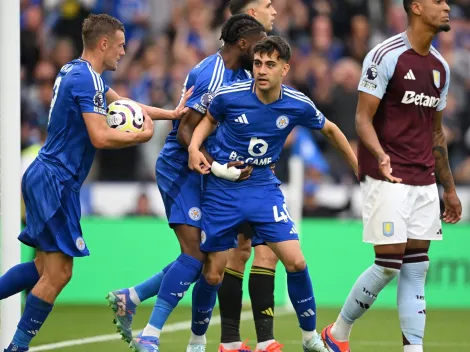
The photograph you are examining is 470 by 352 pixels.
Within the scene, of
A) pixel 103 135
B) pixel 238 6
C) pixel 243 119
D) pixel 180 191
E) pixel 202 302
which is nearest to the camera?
pixel 103 135

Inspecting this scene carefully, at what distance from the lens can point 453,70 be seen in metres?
15.1

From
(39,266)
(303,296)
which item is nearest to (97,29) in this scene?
(39,266)

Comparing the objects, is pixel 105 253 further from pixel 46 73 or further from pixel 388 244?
pixel 388 244

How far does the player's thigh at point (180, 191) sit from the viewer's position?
23.9 ft

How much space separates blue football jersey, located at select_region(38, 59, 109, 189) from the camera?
22.1 feet

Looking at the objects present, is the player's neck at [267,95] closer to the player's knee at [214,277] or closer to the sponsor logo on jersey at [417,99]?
the sponsor logo on jersey at [417,99]

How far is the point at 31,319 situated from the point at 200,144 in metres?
1.60

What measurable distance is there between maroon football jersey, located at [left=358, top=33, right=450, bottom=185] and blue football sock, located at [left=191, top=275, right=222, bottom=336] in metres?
1.37

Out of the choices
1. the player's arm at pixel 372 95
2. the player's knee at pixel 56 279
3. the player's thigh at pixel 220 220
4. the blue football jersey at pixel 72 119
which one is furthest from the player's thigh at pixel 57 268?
the player's arm at pixel 372 95

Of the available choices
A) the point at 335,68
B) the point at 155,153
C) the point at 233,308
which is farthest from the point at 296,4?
the point at 233,308

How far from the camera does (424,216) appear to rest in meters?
6.99

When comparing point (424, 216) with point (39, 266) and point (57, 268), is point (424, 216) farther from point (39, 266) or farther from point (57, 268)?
point (39, 266)

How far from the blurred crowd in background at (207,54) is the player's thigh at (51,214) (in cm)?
622

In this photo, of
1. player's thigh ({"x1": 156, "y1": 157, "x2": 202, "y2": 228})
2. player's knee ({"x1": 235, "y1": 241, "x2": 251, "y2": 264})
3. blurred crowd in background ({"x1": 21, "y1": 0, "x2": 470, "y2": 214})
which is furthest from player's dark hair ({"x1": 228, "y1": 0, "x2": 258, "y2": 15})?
blurred crowd in background ({"x1": 21, "y1": 0, "x2": 470, "y2": 214})
